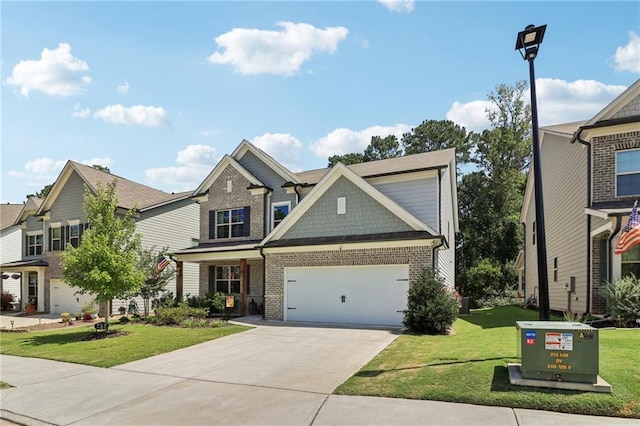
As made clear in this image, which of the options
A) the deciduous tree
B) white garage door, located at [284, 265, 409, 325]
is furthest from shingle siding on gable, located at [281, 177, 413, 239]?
the deciduous tree

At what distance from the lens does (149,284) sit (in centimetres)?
2080

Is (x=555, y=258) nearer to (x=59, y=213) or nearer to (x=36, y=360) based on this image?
(x=36, y=360)

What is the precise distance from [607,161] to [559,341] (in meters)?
11.3

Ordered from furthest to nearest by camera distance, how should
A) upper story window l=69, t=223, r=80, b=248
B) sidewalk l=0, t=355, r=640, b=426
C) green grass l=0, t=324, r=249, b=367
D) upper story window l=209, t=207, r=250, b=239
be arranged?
1. upper story window l=69, t=223, r=80, b=248
2. upper story window l=209, t=207, r=250, b=239
3. green grass l=0, t=324, r=249, b=367
4. sidewalk l=0, t=355, r=640, b=426

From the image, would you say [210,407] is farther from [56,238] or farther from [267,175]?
[56,238]

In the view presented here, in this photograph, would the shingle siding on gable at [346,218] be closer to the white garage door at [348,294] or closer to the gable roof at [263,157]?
the white garage door at [348,294]

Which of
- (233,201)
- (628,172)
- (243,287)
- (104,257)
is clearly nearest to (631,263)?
(628,172)

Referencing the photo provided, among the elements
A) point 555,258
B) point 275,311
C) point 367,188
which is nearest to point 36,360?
point 275,311

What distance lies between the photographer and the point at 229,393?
7547 mm

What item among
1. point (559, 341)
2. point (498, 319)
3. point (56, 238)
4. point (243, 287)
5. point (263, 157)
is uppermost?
point (263, 157)

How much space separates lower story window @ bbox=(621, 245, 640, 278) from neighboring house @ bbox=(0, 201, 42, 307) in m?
32.8

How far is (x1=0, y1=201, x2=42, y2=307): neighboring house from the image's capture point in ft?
96.4

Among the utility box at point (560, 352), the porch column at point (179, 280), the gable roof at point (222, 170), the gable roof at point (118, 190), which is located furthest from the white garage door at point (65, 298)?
the utility box at point (560, 352)

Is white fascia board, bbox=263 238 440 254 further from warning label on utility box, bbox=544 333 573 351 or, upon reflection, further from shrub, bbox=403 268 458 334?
warning label on utility box, bbox=544 333 573 351
